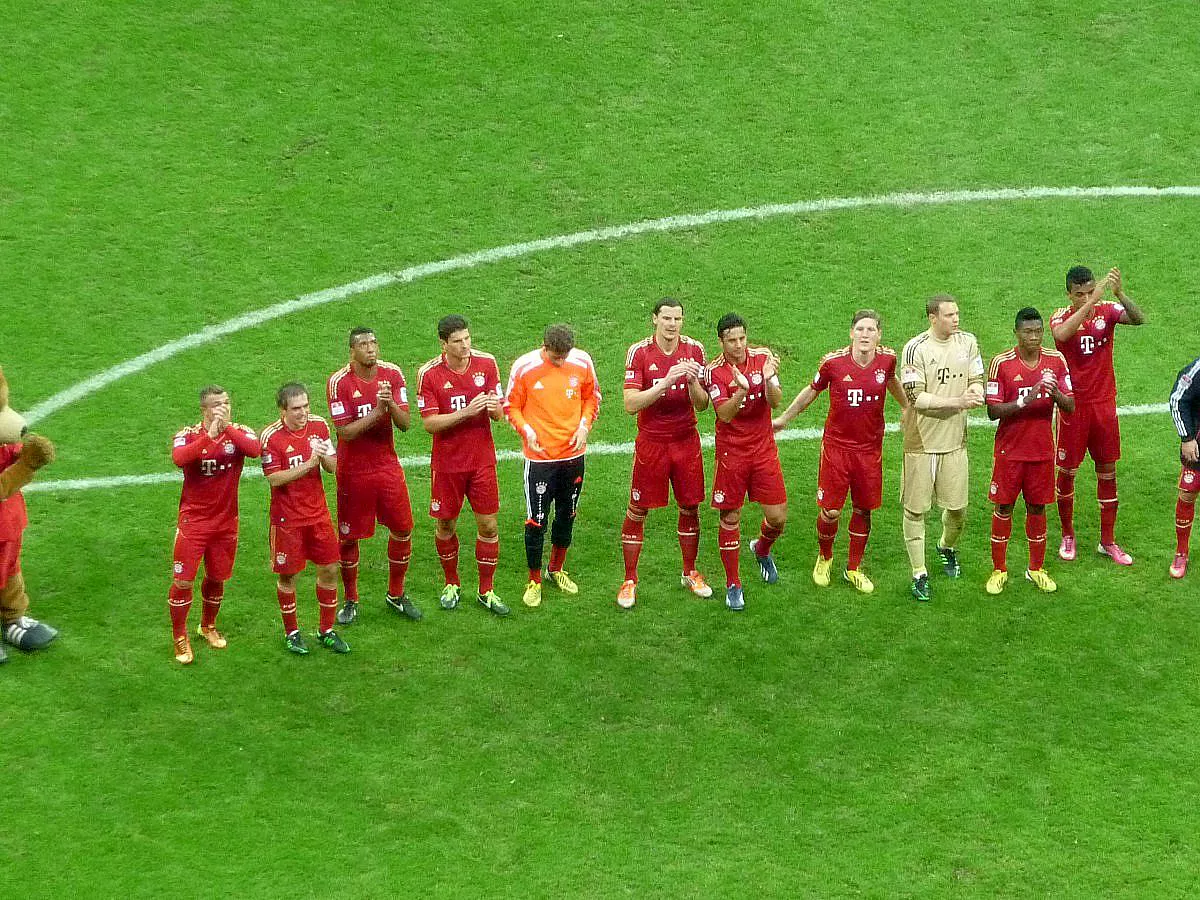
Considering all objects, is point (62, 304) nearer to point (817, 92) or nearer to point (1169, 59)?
point (817, 92)

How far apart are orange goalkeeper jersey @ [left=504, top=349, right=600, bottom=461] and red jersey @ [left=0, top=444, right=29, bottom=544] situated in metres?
3.36

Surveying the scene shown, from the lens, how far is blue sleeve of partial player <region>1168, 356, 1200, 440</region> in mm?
11312

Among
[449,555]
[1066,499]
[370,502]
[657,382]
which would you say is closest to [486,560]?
[449,555]

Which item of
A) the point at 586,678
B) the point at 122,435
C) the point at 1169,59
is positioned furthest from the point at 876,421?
the point at 1169,59

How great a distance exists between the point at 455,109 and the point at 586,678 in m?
8.07

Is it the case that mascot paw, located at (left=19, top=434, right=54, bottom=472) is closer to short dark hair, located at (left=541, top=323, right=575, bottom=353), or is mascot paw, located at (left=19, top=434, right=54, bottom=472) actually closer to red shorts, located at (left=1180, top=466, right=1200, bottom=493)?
short dark hair, located at (left=541, top=323, right=575, bottom=353)

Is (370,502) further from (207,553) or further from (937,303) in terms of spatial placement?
(937,303)

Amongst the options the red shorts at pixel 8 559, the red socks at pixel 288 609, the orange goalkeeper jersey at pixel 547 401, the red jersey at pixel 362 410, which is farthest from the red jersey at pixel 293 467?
the red shorts at pixel 8 559

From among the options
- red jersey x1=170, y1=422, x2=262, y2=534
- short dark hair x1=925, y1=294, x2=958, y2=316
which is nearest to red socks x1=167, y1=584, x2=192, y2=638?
red jersey x1=170, y1=422, x2=262, y2=534

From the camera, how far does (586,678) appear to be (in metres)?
11.0

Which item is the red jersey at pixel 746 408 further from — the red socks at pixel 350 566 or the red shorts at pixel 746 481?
the red socks at pixel 350 566

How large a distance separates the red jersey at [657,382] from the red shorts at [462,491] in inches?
45.6

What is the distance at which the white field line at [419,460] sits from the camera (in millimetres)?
12945

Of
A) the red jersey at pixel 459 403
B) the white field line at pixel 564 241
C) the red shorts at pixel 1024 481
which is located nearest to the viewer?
the red jersey at pixel 459 403
